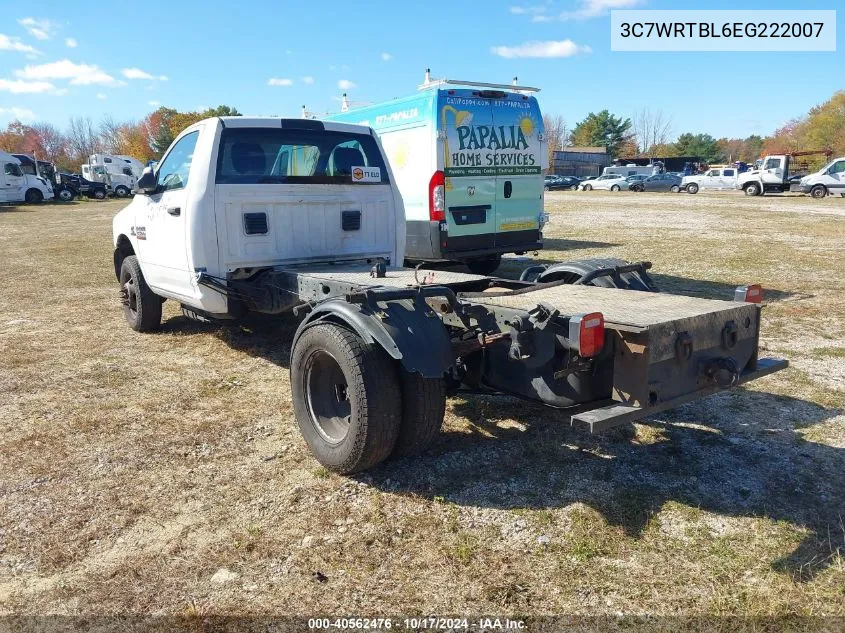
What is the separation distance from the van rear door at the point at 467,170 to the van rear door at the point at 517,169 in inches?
6.4

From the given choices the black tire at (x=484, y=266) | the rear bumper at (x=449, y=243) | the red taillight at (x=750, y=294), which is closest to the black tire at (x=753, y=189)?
the black tire at (x=484, y=266)

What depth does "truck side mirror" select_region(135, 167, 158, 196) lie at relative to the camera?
18.9ft

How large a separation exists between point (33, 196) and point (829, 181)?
40.8 metres

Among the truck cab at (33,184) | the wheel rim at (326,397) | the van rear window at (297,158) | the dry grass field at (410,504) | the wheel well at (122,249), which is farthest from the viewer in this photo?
the truck cab at (33,184)

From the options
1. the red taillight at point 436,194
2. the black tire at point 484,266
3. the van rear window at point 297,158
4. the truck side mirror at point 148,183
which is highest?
the van rear window at point 297,158

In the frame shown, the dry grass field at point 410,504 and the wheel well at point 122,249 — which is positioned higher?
the wheel well at point 122,249

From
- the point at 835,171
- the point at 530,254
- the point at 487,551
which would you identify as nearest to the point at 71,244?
the point at 530,254

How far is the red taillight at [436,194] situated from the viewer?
319 inches

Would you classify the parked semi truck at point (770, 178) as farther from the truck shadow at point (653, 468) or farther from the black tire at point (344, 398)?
the black tire at point (344, 398)

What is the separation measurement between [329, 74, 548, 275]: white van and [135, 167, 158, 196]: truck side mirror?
3381mm

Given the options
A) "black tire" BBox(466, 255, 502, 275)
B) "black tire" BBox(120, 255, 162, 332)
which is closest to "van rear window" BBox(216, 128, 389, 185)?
"black tire" BBox(120, 255, 162, 332)

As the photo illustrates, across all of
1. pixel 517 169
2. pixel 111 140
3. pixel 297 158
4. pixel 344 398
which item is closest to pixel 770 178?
pixel 517 169

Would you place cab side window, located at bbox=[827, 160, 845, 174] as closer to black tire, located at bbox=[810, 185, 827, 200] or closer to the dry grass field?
black tire, located at bbox=[810, 185, 827, 200]

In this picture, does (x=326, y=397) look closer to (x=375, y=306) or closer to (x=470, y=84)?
(x=375, y=306)
